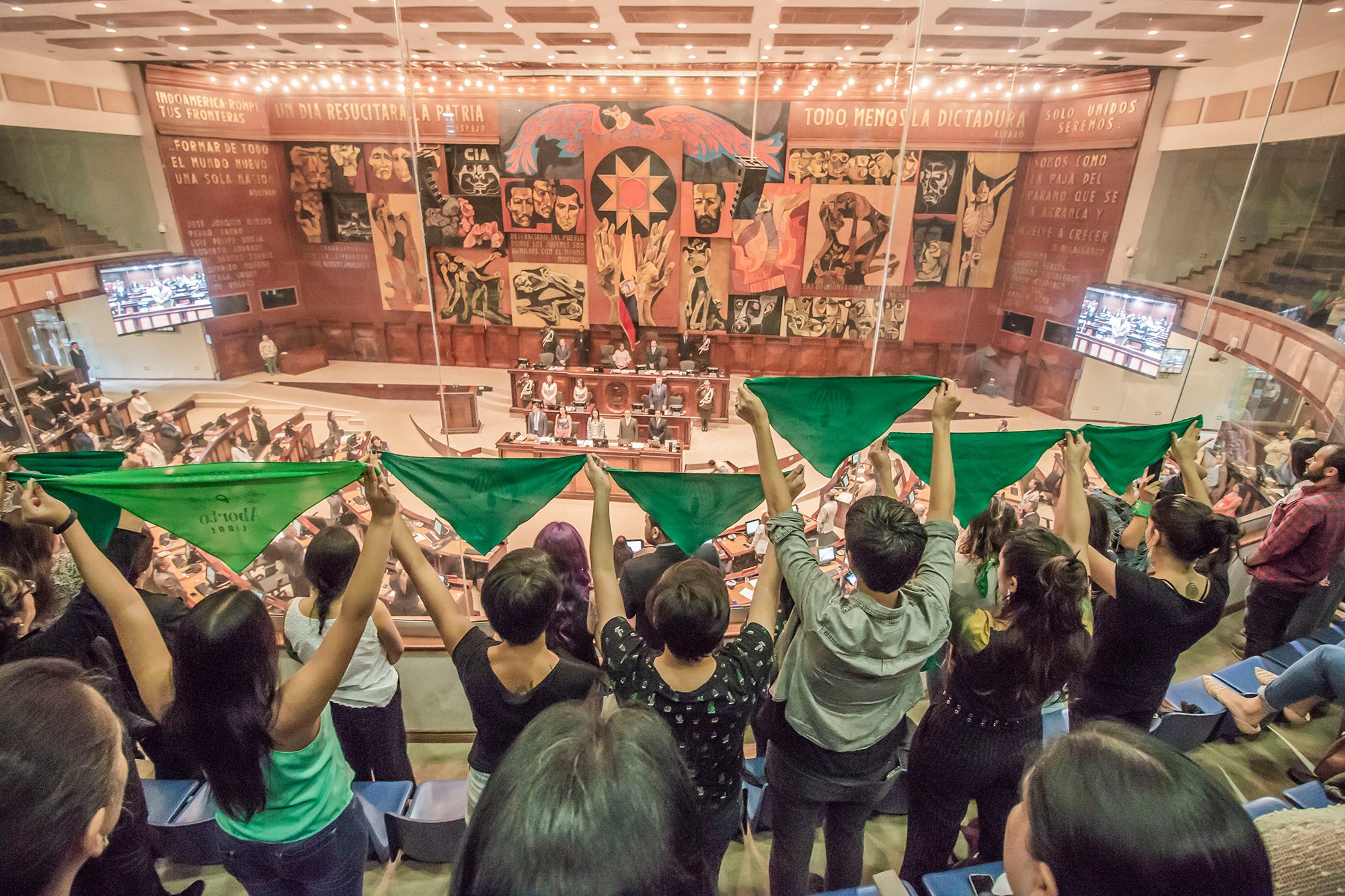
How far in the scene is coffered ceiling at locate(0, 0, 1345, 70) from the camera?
5.93 meters

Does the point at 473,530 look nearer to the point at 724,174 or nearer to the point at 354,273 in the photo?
the point at 354,273

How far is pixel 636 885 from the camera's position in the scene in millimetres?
641

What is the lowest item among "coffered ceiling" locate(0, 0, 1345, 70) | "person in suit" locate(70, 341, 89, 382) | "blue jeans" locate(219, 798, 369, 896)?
"blue jeans" locate(219, 798, 369, 896)

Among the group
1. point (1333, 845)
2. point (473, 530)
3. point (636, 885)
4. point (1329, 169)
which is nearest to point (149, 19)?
point (473, 530)

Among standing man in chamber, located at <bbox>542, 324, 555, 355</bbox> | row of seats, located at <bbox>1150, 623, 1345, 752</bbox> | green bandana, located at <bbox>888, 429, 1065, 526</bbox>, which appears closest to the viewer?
green bandana, located at <bbox>888, 429, 1065, 526</bbox>

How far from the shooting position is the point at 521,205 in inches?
427

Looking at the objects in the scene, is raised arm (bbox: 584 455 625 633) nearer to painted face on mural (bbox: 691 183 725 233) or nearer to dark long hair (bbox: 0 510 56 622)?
dark long hair (bbox: 0 510 56 622)

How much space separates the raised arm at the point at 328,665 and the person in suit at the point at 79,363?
281 inches

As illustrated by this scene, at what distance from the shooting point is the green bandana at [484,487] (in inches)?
88.0

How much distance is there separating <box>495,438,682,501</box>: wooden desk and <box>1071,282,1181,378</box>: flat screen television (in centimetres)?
494

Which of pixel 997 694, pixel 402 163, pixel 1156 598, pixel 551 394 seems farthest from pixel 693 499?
pixel 402 163

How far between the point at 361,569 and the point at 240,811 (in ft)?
2.16

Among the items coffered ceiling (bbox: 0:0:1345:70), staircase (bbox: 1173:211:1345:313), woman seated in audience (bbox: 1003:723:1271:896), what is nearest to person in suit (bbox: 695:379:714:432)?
coffered ceiling (bbox: 0:0:1345:70)

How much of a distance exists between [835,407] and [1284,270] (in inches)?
263
